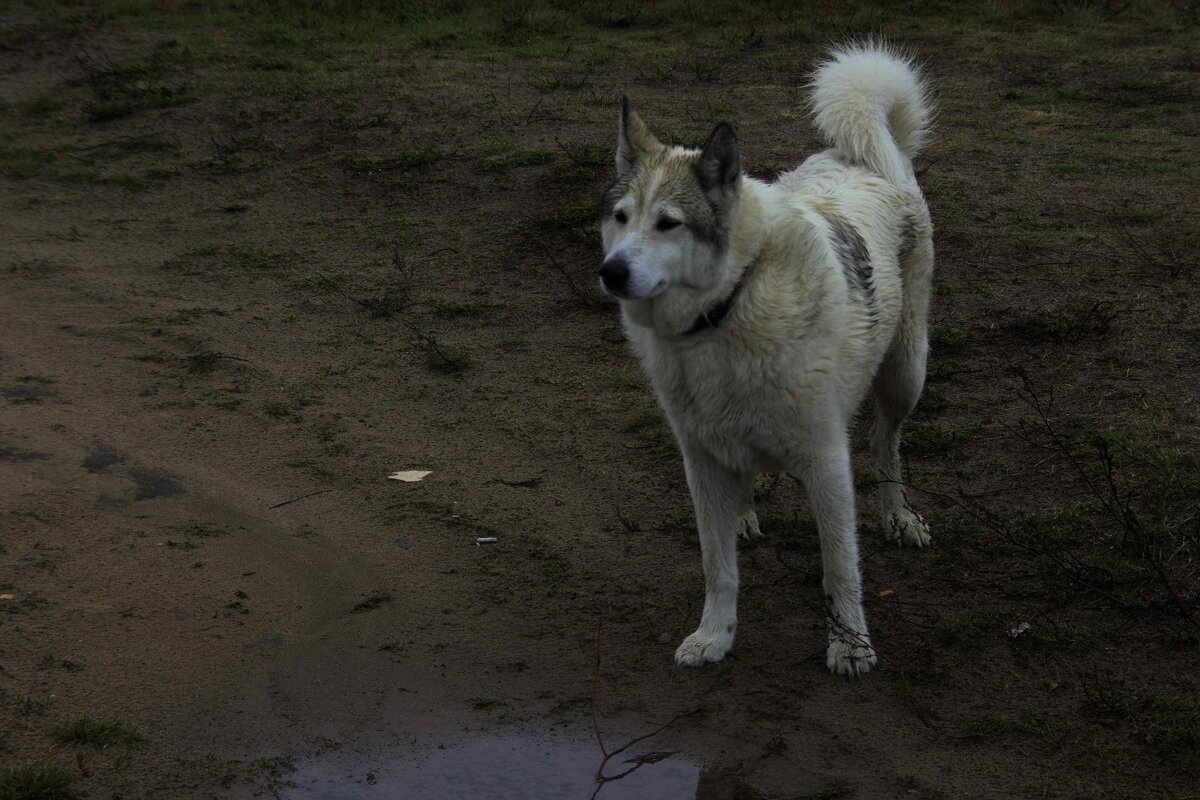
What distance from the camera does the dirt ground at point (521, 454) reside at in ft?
12.2

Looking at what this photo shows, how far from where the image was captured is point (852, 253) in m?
4.16

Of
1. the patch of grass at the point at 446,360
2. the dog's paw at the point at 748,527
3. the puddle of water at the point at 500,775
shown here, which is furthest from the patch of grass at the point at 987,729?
the patch of grass at the point at 446,360

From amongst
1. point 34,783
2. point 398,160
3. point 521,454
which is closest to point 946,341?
point 521,454

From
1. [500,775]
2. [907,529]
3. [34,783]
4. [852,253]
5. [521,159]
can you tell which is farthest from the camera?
[521,159]

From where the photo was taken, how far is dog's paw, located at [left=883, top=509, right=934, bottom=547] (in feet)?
15.4

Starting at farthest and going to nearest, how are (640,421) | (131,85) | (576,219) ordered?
(131,85), (576,219), (640,421)

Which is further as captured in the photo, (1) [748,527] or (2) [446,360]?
(2) [446,360]

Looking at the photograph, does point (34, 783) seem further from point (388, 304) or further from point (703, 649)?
point (388, 304)

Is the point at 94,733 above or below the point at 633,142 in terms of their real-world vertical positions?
below

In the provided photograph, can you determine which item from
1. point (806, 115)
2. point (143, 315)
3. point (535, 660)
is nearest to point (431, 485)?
point (535, 660)

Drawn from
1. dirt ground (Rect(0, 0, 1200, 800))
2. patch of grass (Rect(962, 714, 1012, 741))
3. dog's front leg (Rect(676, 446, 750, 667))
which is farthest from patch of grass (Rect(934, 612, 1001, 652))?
dog's front leg (Rect(676, 446, 750, 667))

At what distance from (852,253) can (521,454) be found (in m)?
2.13

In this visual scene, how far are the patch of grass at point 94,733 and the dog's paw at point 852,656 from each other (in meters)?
2.25

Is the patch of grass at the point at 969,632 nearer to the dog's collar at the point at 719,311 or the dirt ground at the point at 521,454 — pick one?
the dirt ground at the point at 521,454
